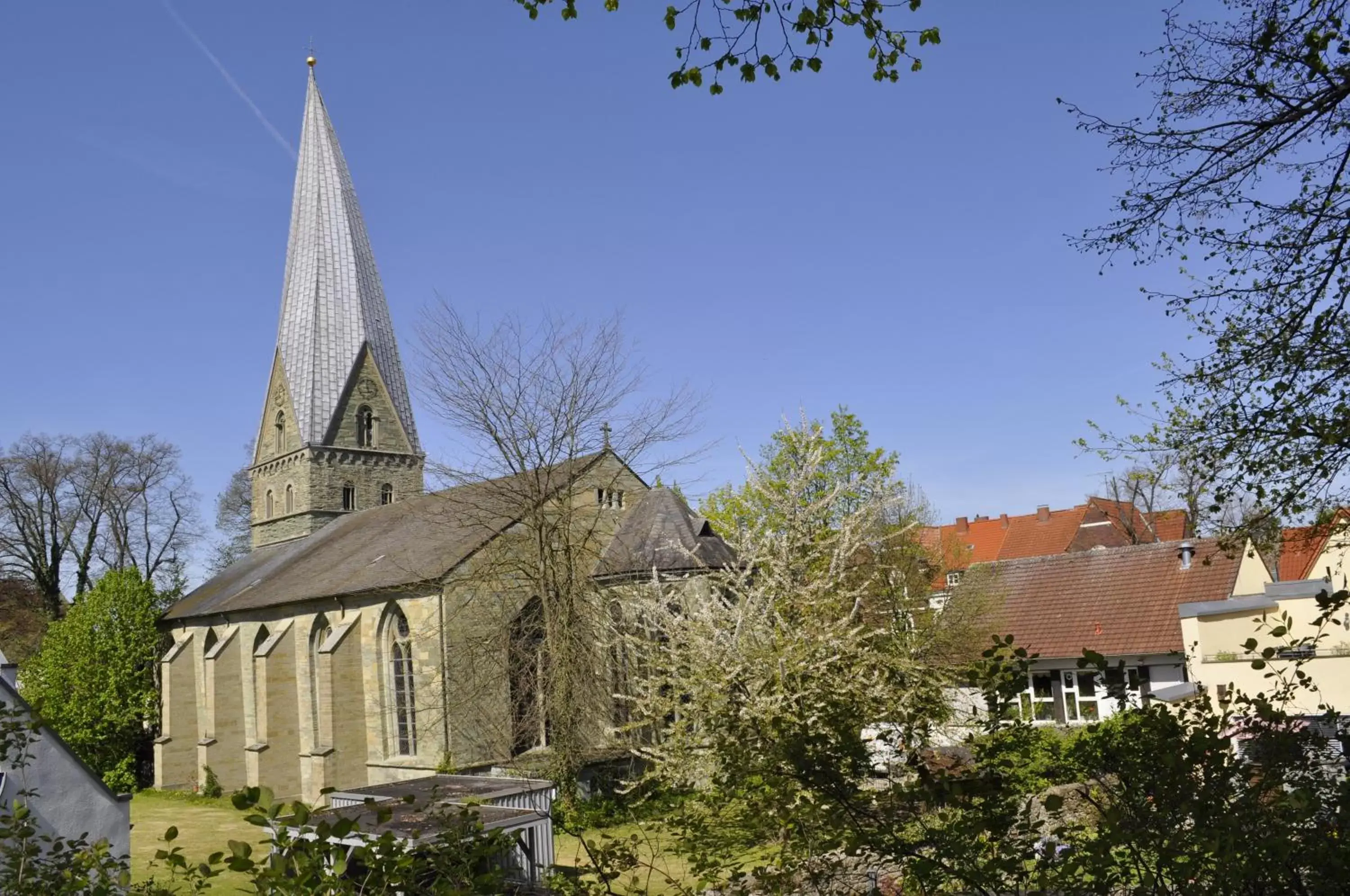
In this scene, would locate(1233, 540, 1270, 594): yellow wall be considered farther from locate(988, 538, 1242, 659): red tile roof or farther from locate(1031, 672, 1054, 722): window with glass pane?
locate(1031, 672, 1054, 722): window with glass pane

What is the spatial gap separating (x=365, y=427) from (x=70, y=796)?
27.7 meters

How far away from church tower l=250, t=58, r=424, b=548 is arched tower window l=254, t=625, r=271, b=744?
736 cm

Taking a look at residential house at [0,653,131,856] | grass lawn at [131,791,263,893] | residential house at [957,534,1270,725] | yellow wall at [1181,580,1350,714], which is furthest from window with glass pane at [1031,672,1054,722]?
residential house at [0,653,131,856]

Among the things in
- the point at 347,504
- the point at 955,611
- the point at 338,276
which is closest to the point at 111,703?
the point at 347,504

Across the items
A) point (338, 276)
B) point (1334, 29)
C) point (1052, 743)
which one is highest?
point (338, 276)

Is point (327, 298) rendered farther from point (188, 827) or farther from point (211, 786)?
point (188, 827)

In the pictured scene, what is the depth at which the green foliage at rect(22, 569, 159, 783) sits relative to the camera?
33.6m

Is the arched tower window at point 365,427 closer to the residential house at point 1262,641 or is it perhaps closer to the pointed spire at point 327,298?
the pointed spire at point 327,298

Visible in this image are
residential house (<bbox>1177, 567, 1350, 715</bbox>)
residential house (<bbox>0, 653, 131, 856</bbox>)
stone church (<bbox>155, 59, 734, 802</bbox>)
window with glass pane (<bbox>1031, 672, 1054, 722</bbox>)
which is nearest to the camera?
residential house (<bbox>0, 653, 131, 856</bbox>)

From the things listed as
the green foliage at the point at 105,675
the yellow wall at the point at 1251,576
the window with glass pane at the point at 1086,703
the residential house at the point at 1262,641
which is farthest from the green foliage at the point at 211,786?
the yellow wall at the point at 1251,576

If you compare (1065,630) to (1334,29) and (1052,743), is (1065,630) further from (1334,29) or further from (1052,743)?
(1334,29)

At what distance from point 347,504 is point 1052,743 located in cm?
2744

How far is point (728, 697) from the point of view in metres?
15.8

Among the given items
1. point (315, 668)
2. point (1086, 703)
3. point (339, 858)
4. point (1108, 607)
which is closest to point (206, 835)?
point (315, 668)
